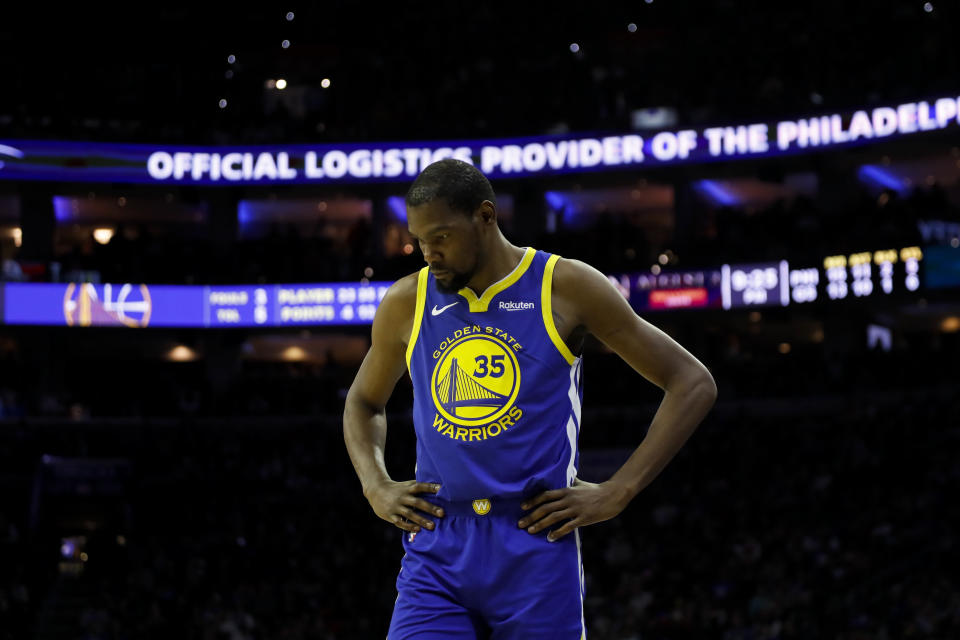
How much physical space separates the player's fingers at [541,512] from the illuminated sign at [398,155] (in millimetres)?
24884

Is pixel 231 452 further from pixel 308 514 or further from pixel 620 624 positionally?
pixel 620 624

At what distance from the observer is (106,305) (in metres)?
27.7

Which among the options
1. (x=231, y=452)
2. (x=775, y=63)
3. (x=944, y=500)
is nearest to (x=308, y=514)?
(x=231, y=452)

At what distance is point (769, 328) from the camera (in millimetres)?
31234

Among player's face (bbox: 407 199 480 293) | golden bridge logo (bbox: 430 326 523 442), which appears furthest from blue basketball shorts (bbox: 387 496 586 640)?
player's face (bbox: 407 199 480 293)

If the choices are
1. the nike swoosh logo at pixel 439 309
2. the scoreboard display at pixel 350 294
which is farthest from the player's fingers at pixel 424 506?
the scoreboard display at pixel 350 294

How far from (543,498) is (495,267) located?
74 cm

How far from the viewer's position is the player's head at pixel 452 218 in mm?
3643

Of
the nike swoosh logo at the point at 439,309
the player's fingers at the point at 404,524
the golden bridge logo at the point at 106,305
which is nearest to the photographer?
the player's fingers at the point at 404,524

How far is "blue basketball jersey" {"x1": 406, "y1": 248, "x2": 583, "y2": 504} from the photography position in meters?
3.65

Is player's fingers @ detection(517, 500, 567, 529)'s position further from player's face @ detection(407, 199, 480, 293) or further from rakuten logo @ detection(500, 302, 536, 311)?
player's face @ detection(407, 199, 480, 293)

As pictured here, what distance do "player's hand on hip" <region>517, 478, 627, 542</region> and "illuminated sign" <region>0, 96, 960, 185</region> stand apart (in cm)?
2478

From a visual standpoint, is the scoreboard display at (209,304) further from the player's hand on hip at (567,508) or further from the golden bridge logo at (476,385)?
the player's hand on hip at (567,508)

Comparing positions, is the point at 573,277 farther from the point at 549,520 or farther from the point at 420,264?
the point at 420,264
